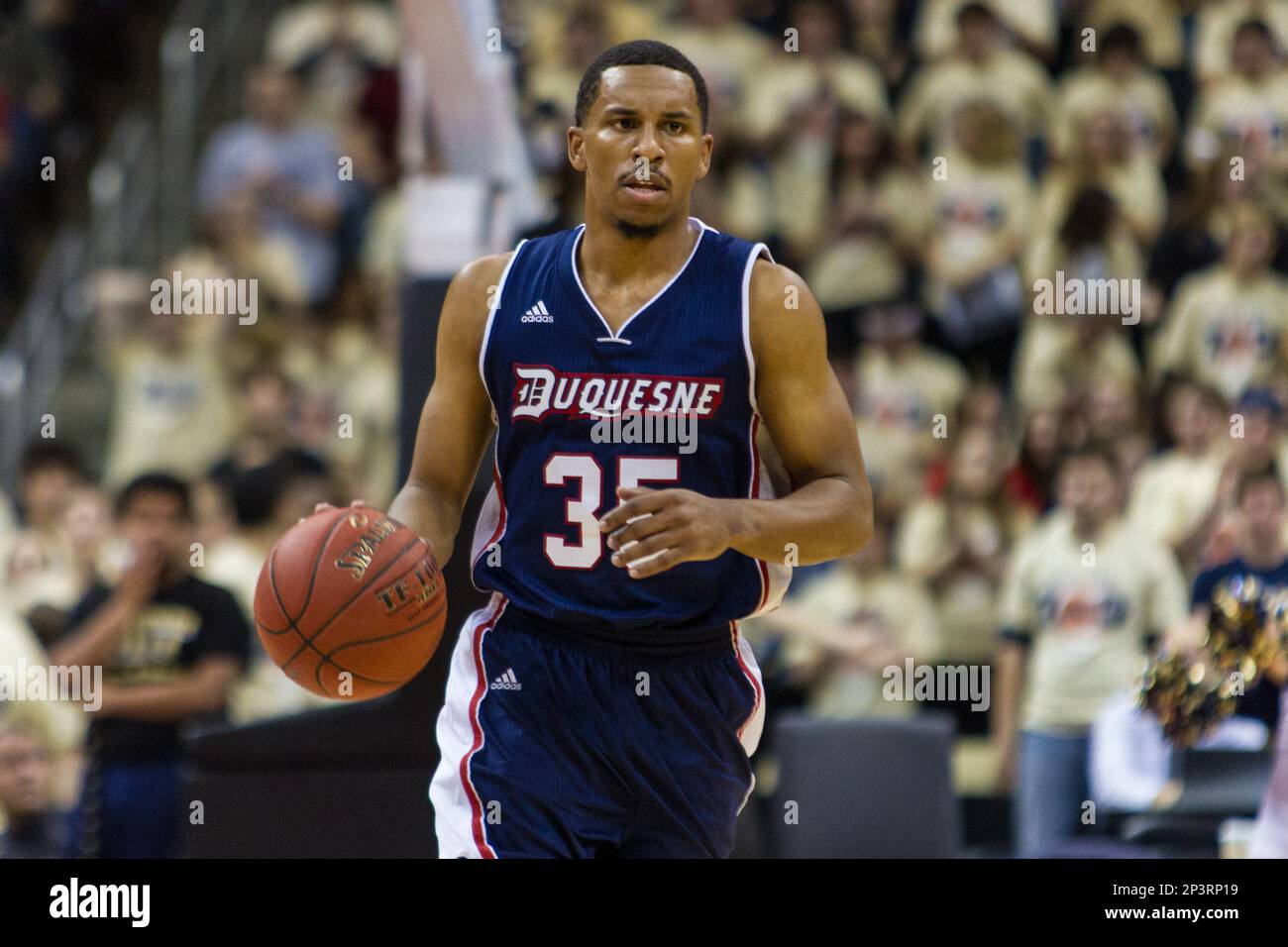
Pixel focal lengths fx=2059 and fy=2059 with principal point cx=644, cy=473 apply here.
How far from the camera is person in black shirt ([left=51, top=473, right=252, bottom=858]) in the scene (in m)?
6.95

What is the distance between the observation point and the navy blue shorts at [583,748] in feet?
12.8

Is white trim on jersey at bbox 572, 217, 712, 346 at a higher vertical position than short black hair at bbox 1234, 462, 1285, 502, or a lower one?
higher

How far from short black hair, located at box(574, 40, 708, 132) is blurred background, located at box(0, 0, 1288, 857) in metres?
1.69

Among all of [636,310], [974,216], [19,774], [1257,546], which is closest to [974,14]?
[974,216]

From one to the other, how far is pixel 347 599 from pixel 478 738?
14.6 inches

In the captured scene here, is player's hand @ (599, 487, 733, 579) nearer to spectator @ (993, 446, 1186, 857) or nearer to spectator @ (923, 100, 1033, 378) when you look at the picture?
spectator @ (993, 446, 1186, 857)

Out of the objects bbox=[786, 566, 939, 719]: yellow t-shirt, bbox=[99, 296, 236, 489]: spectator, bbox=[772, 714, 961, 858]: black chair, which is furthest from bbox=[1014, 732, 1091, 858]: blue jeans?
bbox=[99, 296, 236, 489]: spectator

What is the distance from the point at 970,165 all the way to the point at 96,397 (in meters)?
4.60

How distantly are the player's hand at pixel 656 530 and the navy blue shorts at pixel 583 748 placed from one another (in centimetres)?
46

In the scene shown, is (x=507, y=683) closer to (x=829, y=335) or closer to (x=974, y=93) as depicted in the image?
(x=829, y=335)
